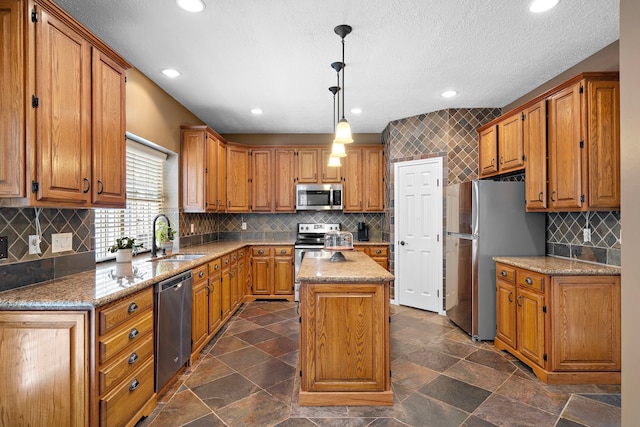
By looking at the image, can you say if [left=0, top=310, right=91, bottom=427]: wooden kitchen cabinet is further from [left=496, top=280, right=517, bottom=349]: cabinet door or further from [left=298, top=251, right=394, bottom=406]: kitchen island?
[left=496, top=280, right=517, bottom=349]: cabinet door

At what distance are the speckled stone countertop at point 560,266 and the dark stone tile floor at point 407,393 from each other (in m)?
0.86

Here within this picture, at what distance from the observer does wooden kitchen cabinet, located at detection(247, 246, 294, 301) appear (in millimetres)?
4637

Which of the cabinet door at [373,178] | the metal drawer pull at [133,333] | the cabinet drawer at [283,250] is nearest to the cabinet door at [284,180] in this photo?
the cabinet drawer at [283,250]

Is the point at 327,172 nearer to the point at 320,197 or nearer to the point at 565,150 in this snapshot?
the point at 320,197

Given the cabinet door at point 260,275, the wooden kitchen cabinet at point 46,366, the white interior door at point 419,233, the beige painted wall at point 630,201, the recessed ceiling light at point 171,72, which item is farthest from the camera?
the cabinet door at point 260,275

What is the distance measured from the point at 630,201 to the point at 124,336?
2281 millimetres

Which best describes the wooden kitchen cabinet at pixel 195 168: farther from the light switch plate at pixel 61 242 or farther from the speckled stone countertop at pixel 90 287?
the light switch plate at pixel 61 242

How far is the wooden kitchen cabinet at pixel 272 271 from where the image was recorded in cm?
464

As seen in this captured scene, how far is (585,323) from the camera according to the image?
2.39 m

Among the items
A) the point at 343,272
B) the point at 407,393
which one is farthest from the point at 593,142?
the point at 407,393

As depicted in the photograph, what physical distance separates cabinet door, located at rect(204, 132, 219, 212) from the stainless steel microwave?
1316 mm

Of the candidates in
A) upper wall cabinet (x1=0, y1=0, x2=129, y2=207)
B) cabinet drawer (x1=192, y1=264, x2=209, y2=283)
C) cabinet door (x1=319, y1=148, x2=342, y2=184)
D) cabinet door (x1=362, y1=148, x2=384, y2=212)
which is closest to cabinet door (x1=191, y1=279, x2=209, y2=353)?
cabinet drawer (x1=192, y1=264, x2=209, y2=283)

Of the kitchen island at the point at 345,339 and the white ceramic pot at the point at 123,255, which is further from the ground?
the white ceramic pot at the point at 123,255

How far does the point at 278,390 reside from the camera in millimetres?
2324
